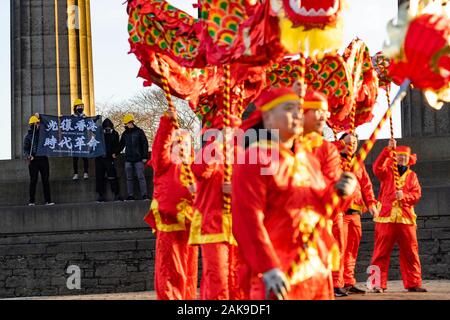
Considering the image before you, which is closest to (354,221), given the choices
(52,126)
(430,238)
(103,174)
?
(430,238)

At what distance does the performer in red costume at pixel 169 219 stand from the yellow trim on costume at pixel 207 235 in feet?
3.26

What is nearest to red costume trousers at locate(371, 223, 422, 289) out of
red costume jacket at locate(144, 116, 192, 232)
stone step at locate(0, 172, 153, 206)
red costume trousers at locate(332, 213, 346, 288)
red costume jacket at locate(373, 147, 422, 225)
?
red costume jacket at locate(373, 147, 422, 225)

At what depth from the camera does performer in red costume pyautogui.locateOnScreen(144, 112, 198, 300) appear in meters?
13.2

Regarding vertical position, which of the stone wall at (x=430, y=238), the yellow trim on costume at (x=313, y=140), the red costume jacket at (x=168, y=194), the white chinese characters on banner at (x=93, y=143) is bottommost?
the stone wall at (x=430, y=238)

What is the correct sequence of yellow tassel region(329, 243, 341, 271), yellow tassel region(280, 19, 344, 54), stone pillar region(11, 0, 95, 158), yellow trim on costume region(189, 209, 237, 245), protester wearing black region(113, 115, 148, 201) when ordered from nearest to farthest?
1. yellow tassel region(329, 243, 341, 271)
2. yellow tassel region(280, 19, 344, 54)
3. yellow trim on costume region(189, 209, 237, 245)
4. protester wearing black region(113, 115, 148, 201)
5. stone pillar region(11, 0, 95, 158)

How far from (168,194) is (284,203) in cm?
504

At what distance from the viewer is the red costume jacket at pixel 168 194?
13328mm

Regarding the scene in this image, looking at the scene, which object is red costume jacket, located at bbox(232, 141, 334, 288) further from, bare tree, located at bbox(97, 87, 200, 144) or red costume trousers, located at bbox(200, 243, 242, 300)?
bare tree, located at bbox(97, 87, 200, 144)

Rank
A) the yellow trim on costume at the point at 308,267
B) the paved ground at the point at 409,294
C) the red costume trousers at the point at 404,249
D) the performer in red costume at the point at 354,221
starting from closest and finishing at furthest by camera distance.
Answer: the yellow trim on costume at the point at 308,267, the paved ground at the point at 409,294, the performer in red costume at the point at 354,221, the red costume trousers at the point at 404,249

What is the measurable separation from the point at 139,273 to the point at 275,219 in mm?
13225

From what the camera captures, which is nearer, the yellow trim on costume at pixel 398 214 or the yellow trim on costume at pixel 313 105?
the yellow trim on costume at pixel 313 105

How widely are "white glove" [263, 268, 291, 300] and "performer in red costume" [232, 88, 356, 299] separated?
182 millimetres

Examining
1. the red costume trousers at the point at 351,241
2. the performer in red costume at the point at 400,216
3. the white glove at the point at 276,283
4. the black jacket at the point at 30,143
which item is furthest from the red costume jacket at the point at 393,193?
the white glove at the point at 276,283

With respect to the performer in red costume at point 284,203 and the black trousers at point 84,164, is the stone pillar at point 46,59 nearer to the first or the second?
the black trousers at point 84,164
